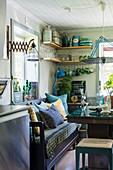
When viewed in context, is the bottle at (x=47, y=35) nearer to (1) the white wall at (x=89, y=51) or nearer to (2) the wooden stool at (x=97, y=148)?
(1) the white wall at (x=89, y=51)

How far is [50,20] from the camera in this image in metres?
5.51

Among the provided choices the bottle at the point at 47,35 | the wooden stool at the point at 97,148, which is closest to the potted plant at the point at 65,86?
the bottle at the point at 47,35

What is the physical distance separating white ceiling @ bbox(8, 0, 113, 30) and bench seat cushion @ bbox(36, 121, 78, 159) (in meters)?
2.07

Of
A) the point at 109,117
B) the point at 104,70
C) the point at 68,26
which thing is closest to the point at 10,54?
the point at 109,117

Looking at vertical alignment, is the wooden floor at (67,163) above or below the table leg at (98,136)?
below

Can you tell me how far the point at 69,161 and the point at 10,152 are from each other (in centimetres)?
204

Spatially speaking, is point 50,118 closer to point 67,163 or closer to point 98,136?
point 67,163

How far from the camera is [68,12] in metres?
4.86

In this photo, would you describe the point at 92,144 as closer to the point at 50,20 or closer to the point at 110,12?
the point at 110,12

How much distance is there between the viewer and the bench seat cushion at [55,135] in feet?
11.1

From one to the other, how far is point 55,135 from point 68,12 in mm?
2370

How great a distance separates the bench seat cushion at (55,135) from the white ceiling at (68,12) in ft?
6.79

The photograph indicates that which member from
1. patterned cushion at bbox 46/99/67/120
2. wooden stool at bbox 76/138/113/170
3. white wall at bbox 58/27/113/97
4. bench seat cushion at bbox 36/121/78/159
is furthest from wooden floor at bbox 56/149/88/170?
white wall at bbox 58/27/113/97

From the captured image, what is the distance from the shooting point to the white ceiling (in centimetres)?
426
